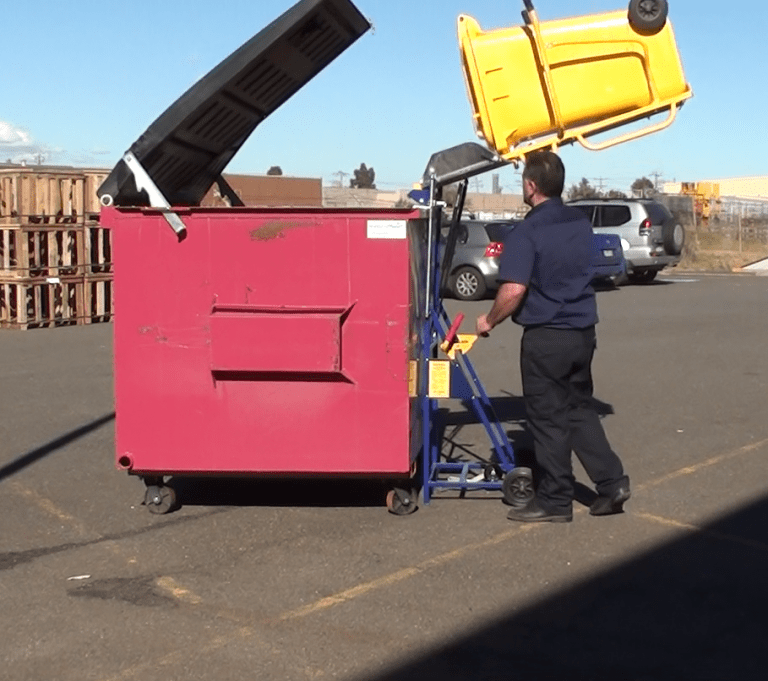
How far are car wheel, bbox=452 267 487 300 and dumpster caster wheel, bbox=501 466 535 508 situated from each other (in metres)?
15.5

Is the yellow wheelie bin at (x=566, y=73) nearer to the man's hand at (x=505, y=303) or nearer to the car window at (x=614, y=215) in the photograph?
the man's hand at (x=505, y=303)

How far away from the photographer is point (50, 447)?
859 centimetres

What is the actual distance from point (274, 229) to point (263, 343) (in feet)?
1.98

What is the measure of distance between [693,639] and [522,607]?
746 mm

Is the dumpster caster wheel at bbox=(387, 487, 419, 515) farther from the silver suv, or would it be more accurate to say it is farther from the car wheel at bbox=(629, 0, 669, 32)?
the silver suv

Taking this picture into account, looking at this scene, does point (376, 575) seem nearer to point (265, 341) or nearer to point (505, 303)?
point (265, 341)

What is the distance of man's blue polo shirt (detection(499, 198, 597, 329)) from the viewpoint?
20.5ft

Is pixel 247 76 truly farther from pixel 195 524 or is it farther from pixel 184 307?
pixel 195 524

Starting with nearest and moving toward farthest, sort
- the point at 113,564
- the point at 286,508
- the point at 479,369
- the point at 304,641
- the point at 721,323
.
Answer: the point at 304,641 < the point at 113,564 < the point at 286,508 < the point at 479,369 < the point at 721,323

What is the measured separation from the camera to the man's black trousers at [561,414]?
20.6 ft

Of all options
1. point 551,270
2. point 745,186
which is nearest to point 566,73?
point 551,270

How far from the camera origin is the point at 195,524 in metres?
6.55

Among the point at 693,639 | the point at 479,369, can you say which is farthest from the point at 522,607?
the point at 479,369

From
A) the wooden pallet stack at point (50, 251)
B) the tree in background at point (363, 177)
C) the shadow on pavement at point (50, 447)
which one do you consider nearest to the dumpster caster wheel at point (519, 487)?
the shadow on pavement at point (50, 447)
